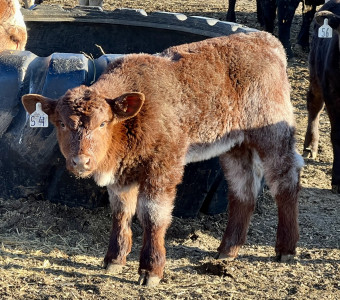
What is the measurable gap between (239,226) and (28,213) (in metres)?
1.67

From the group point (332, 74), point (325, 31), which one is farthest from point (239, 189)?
→ point (325, 31)

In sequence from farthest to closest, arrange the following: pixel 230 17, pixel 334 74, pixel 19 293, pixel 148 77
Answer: pixel 230 17, pixel 334 74, pixel 148 77, pixel 19 293

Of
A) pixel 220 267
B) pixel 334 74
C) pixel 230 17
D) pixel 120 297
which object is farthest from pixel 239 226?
pixel 230 17

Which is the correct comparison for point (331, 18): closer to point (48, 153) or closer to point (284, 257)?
point (284, 257)

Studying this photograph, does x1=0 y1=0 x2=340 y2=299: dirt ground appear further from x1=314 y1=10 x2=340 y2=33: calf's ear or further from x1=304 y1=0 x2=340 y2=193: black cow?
x1=314 y1=10 x2=340 y2=33: calf's ear

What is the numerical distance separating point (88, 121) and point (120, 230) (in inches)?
40.9

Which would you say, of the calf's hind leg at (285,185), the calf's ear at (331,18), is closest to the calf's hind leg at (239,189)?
the calf's hind leg at (285,185)

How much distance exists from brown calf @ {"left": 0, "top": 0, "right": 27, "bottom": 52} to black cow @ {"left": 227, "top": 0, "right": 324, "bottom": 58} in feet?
19.3

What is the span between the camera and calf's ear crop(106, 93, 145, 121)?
4.66 m

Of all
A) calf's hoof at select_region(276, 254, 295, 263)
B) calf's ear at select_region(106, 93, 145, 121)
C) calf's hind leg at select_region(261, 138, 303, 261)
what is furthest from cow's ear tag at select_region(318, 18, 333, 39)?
calf's ear at select_region(106, 93, 145, 121)

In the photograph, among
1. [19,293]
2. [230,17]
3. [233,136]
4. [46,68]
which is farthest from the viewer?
[230,17]

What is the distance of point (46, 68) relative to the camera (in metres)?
5.68

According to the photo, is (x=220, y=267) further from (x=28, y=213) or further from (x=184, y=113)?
(x=28, y=213)

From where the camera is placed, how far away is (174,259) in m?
5.57
